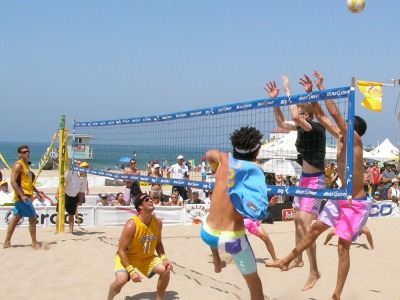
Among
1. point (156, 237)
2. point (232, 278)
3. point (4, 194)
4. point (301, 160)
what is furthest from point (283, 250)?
point (4, 194)

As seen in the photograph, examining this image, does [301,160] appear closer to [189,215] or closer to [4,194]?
[189,215]

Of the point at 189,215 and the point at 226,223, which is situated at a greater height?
the point at 226,223

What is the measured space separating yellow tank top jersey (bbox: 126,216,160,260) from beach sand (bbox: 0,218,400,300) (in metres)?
0.62

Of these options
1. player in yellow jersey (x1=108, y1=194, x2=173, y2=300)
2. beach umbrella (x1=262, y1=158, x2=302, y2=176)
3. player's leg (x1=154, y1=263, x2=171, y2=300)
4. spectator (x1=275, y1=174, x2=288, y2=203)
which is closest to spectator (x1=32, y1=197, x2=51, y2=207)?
beach umbrella (x1=262, y1=158, x2=302, y2=176)

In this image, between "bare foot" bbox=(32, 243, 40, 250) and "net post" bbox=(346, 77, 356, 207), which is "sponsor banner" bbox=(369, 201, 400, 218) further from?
"net post" bbox=(346, 77, 356, 207)

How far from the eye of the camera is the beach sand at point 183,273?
226 inches

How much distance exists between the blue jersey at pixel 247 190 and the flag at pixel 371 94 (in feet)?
5.30

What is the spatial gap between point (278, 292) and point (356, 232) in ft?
4.49

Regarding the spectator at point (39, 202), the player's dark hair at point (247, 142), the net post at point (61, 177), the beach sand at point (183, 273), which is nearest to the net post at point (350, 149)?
the player's dark hair at point (247, 142)

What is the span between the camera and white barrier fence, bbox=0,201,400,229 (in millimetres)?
10750

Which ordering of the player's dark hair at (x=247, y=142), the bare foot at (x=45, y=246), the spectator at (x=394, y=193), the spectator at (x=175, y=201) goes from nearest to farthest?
the player's dark hair at (x=247, y=142) < the bare foot at (x=45, y=246) < the spectator at (x=175, y=201) < the spectator at (x=394, y=193)

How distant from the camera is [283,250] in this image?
8609 millimetres

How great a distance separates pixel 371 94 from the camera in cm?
478

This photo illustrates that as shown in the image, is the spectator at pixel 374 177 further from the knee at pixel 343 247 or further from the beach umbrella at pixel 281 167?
the knee at pixel 343 247
